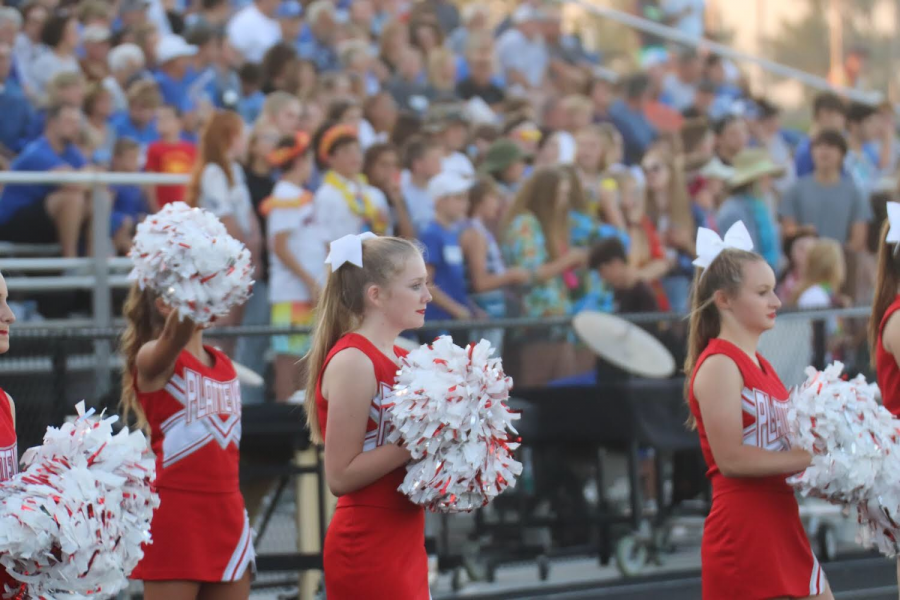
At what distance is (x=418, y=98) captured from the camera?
34.8 feet

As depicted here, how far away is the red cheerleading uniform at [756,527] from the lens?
366 cm

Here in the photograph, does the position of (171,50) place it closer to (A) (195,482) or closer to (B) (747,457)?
(A) (195,482)

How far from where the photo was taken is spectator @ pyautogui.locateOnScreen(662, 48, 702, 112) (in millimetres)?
13422

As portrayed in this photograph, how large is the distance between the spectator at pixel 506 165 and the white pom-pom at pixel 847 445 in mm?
5629

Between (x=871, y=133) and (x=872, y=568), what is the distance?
628 centimetres

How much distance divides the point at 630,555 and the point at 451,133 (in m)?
3.66

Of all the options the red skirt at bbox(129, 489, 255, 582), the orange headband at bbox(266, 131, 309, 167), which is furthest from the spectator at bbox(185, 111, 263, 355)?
the red skirt at bbox(129, 489, 255, 582)

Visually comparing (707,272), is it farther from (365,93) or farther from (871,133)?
(871,133)

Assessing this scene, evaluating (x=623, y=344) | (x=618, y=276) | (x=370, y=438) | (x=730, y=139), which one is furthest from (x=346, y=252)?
(x=730, y=139)

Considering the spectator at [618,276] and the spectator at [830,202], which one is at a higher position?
the spectator at [830,202]

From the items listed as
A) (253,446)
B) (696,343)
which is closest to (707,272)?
(696,343)

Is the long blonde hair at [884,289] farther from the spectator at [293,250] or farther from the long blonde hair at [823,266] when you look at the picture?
the long blonde hair at [823,266]

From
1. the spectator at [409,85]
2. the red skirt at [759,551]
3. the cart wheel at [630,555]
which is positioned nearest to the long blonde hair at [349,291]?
the red skirt at [759,551]

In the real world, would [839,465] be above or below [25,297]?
below
